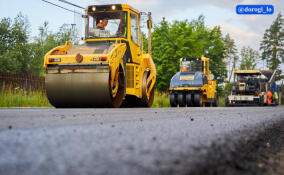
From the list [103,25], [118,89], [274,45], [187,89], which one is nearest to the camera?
[118,89]

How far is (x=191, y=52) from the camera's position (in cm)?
3738

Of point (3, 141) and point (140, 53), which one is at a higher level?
point (140, 53)

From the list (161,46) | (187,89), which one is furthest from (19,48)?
(187,89)

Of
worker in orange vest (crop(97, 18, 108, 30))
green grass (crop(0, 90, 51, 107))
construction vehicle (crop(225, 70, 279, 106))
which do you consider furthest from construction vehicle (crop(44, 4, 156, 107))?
construction vehicle (crop(225, 70, 279, 106))

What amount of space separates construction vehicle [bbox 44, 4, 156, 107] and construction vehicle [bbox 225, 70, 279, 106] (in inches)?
478

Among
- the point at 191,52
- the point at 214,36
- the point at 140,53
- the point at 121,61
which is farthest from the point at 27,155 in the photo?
the point at 214,36

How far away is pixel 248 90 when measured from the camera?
24172 millimetres

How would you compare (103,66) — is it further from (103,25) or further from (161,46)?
(161,46)

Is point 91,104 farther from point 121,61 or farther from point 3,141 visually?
point 3,141

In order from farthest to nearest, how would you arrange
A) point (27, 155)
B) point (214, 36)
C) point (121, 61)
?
point (214, 36) < point (121, 61) < point (27, 155)

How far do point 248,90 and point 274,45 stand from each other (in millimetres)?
58162

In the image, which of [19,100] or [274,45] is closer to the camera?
[19,100]

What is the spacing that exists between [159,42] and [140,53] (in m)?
27.5

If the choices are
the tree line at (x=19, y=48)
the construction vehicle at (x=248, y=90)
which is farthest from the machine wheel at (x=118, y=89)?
the tree line at (x=19, y=48)
